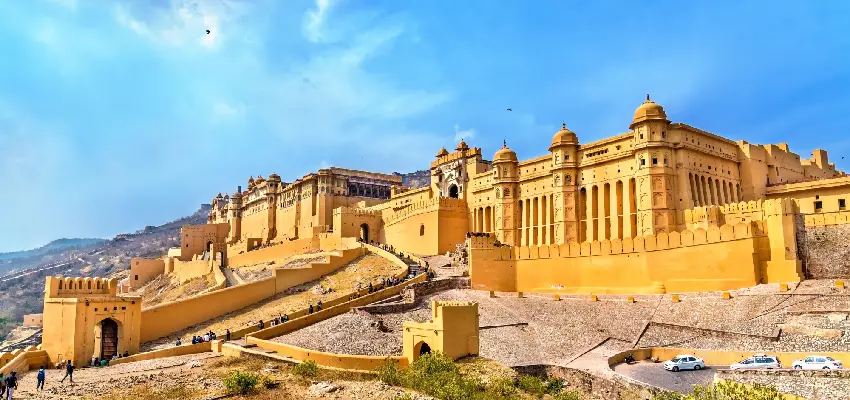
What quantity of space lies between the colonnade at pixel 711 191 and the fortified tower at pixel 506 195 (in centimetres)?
1337

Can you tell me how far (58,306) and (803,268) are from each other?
3449cm

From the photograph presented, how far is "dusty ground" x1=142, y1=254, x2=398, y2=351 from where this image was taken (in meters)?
34.7

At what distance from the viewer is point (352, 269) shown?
45.2 metres

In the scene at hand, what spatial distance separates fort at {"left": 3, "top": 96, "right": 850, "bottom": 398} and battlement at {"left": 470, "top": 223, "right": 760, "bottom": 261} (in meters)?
0.07

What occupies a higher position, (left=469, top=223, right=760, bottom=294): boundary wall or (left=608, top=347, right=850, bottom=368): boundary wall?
(left=469, top=223, right=760, bottom=294): boundary wall

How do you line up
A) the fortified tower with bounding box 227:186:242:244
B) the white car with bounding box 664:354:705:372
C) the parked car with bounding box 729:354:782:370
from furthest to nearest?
1. the fortified tower with bounding box 227:186:242:244
2. the white car with bounding box 664:354:705:372
3. the parked car with bounding box 729:354:782:370

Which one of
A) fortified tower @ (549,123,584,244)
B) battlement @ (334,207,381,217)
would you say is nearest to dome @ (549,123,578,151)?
fortified tower @ (549,123,584,244)

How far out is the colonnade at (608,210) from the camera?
136ft

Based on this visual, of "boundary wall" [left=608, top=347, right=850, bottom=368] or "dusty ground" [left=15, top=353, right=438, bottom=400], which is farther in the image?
"boundary wall" [left=608, top=347, right=850, bottom=368]

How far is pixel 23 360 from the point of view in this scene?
28.1 metres

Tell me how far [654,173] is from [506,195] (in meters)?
13.3

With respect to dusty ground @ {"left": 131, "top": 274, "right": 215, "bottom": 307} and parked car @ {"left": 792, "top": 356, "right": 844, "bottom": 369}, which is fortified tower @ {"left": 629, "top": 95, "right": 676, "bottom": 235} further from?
dusty ground @ {"left": 131, "top": 274, "right": 215, "bottom": 307}

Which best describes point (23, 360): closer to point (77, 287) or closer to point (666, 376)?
point (77, 287)

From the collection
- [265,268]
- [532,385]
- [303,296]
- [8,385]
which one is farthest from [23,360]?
[265,268]
